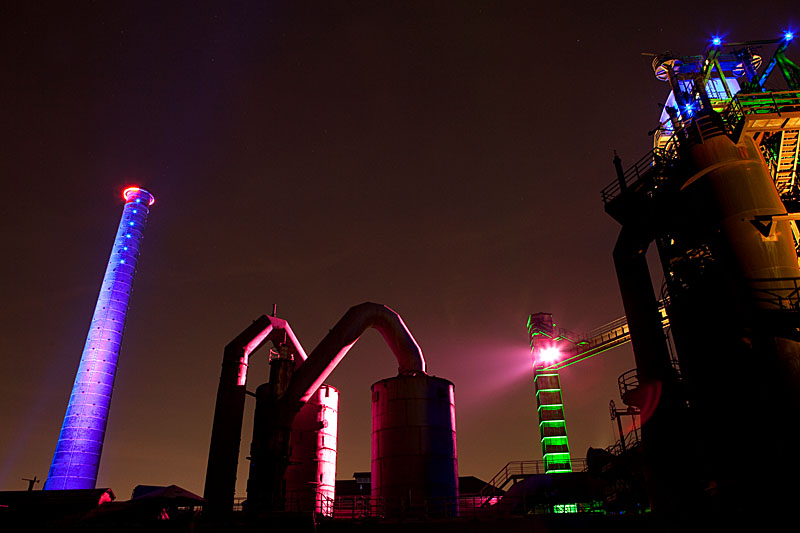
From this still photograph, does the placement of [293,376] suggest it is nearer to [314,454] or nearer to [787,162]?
[314,454]

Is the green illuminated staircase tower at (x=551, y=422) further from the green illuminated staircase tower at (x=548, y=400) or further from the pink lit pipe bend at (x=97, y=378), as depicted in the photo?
the pink lit pipe bend at (x=97, y=378)

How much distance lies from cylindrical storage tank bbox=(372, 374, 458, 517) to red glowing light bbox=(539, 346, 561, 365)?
21.5 metres

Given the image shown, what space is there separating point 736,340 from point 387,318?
51.5ft

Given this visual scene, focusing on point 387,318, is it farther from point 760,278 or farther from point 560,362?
point 560,362

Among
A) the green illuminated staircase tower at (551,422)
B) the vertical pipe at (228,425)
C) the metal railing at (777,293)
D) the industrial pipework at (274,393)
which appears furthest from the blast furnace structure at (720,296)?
the green illuminated staircase tower at (551,422)

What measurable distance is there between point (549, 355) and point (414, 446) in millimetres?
24974

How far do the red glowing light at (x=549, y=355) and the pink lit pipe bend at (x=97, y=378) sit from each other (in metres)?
50.5

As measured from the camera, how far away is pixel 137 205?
73.0 m

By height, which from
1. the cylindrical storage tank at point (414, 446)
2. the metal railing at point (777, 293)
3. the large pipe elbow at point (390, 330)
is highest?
the large pipe elbow at point (390, 330)

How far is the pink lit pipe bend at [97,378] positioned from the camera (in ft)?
190

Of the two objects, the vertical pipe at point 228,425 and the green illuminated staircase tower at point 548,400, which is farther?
the green illuminated staircase tower at point 548,400

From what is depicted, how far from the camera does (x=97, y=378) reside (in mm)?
61219

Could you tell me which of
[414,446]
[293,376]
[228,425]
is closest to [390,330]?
[293,376]

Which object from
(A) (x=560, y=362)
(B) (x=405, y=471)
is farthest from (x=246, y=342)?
(A) (x=560, y=362)
